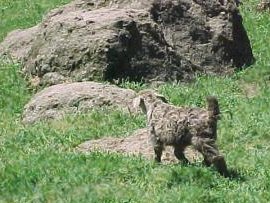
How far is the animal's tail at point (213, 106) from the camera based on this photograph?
10.1m

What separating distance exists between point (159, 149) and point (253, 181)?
1.38 metres

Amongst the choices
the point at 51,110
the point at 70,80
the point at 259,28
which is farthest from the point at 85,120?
the point at 259,28

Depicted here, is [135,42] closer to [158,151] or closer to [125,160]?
[158,151]

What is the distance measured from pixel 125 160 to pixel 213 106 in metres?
1.44

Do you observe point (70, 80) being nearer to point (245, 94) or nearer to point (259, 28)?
point (245, 94)

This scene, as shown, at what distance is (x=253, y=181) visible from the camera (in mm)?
10234

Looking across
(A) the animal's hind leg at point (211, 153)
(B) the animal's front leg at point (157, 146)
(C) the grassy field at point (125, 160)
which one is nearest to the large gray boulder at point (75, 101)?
(C) the grassy field at point (125, 160)

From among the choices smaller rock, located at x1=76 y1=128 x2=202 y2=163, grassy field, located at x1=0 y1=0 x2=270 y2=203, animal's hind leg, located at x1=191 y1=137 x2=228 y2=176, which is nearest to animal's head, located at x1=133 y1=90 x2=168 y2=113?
smaller rock, located at x1=76 y1=128 x2=202 y2=163

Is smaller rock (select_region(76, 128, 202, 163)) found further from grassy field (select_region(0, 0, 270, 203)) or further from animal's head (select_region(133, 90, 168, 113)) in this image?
animal's head (select_region(133, 90, 168, 113))

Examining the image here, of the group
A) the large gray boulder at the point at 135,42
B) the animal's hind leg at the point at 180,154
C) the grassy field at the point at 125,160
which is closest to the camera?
the grassy field at the point at 125,160

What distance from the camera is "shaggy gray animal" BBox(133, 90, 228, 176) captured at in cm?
1026

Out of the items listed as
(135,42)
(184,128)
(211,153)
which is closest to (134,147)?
(184,128)

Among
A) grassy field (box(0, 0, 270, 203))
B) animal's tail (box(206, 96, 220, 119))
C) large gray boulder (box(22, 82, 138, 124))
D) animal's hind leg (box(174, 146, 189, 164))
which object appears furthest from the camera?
large gray boulder (box(22, 82, 138, 124))

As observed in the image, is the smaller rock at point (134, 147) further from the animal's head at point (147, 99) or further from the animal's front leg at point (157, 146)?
the animal's head at point (147, 99)
